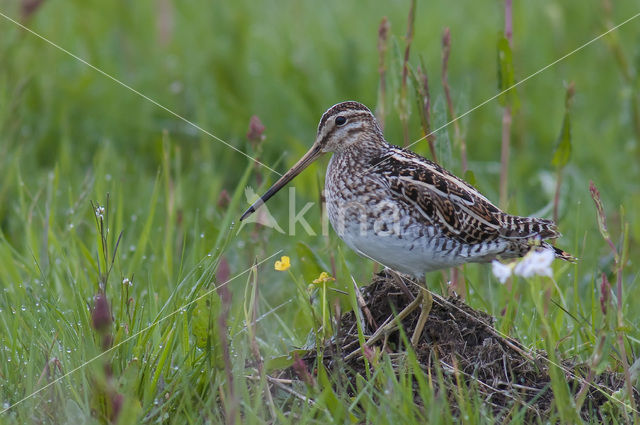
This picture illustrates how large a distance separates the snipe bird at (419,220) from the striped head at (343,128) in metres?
0.20

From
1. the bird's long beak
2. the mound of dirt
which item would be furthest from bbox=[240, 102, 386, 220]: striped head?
the mound of dirt

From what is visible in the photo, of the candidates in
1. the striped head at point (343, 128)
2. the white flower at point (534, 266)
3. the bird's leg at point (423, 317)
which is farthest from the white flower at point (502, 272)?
the striped head at point (343, 128)

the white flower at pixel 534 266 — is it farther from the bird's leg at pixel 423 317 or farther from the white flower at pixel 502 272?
the bird's leg at pixel 423 317

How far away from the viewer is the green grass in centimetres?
317

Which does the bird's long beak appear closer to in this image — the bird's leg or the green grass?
the green grass

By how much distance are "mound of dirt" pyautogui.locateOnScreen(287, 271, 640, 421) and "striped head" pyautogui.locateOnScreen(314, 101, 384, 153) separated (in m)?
0.67

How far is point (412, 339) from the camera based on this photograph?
3568 millimetres

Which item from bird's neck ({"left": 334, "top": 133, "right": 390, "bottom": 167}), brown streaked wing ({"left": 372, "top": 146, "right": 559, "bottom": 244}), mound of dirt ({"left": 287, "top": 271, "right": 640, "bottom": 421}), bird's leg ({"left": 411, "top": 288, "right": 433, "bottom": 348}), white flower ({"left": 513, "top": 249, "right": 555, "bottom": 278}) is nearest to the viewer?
white flower ({"left": 513, "top": 249, "right": 555, "bottom": 278})

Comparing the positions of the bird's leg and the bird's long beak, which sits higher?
the bird's long beak

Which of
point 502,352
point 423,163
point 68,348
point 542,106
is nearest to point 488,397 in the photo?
point 502,352

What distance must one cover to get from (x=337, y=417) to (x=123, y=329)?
0.85 m

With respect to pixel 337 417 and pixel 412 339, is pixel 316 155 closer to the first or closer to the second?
pixel 412 339

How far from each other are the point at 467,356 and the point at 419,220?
1.85 ft

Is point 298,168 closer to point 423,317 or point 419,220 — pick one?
point 419,220
